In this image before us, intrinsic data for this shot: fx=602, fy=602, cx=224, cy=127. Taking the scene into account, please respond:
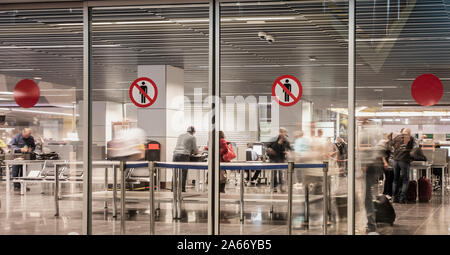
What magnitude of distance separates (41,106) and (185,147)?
2.07 meters

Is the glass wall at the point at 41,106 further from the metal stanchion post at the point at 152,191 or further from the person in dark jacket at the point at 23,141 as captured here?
the metal stanchion post at the point at 152,191

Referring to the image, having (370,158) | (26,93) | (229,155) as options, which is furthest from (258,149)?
(26,93)

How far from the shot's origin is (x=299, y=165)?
8.09m

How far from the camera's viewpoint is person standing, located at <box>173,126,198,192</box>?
841 cm

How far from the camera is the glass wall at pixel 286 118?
762 centimetres

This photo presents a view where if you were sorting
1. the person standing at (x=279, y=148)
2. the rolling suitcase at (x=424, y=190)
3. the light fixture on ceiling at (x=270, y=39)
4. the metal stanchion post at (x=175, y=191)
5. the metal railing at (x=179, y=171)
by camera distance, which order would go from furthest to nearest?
the rolling suitcase at (x=424, y=190) < the light fixture on ceiling at (x=270, y=39) < the metal stanchion post at (x=175, y=191) < the person standing at (x=279, y=148) < the metal railing at (x=179, y=171)

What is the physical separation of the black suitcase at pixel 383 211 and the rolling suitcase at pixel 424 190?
3223mm

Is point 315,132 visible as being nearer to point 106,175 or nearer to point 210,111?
point 210,111

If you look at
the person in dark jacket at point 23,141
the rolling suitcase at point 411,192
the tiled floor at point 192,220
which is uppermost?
the person in dark jacket at point 23,141

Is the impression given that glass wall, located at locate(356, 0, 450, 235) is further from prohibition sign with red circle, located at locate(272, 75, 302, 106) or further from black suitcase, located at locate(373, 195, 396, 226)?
prohibition sign with red circle, located at locate(272, 75, 302, 106)

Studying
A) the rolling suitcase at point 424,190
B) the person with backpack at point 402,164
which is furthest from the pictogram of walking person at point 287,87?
the rolling suitcase at point 424,190

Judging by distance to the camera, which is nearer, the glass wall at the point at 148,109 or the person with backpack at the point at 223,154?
the person with backpack at the point at 223,154
